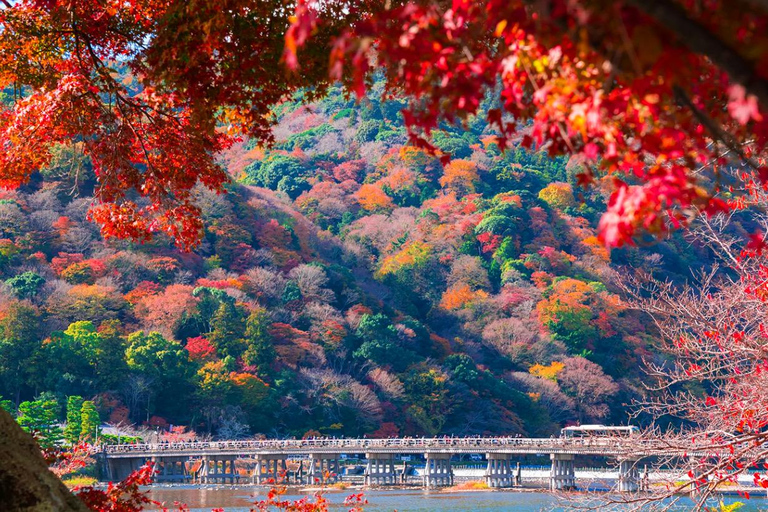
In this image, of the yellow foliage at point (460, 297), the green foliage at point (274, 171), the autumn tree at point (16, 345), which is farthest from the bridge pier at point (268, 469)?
the green foliage at point (274, 171)

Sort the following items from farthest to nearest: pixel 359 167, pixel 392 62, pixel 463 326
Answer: pixel 359 167, pixel 463 326, pixel 392 62

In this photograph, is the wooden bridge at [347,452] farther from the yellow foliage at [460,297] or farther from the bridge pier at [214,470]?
the yellow foliage at [460,297]

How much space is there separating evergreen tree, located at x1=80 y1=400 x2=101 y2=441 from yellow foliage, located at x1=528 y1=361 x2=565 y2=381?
25.5 metres

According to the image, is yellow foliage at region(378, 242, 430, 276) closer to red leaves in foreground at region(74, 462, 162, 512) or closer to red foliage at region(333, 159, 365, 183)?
red foliage at region(333, 159, 365, 183)

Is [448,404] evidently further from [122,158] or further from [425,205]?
[122,158]

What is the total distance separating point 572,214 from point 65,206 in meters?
37.8

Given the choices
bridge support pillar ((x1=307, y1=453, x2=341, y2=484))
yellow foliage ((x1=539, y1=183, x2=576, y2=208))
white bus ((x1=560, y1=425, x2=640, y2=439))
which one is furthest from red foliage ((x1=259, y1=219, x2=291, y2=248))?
yellow foliage ((x1=539, y1=183, x2=576, y2=208))

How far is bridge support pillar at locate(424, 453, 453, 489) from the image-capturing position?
40.4m

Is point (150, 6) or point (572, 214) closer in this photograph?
point (150, 6)

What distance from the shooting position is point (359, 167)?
7312 cm

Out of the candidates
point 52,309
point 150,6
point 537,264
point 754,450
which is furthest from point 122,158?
point 537,264

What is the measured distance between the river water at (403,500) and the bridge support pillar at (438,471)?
1462mm

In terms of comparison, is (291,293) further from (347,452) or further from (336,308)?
(347,452)

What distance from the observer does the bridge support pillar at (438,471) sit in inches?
1590
